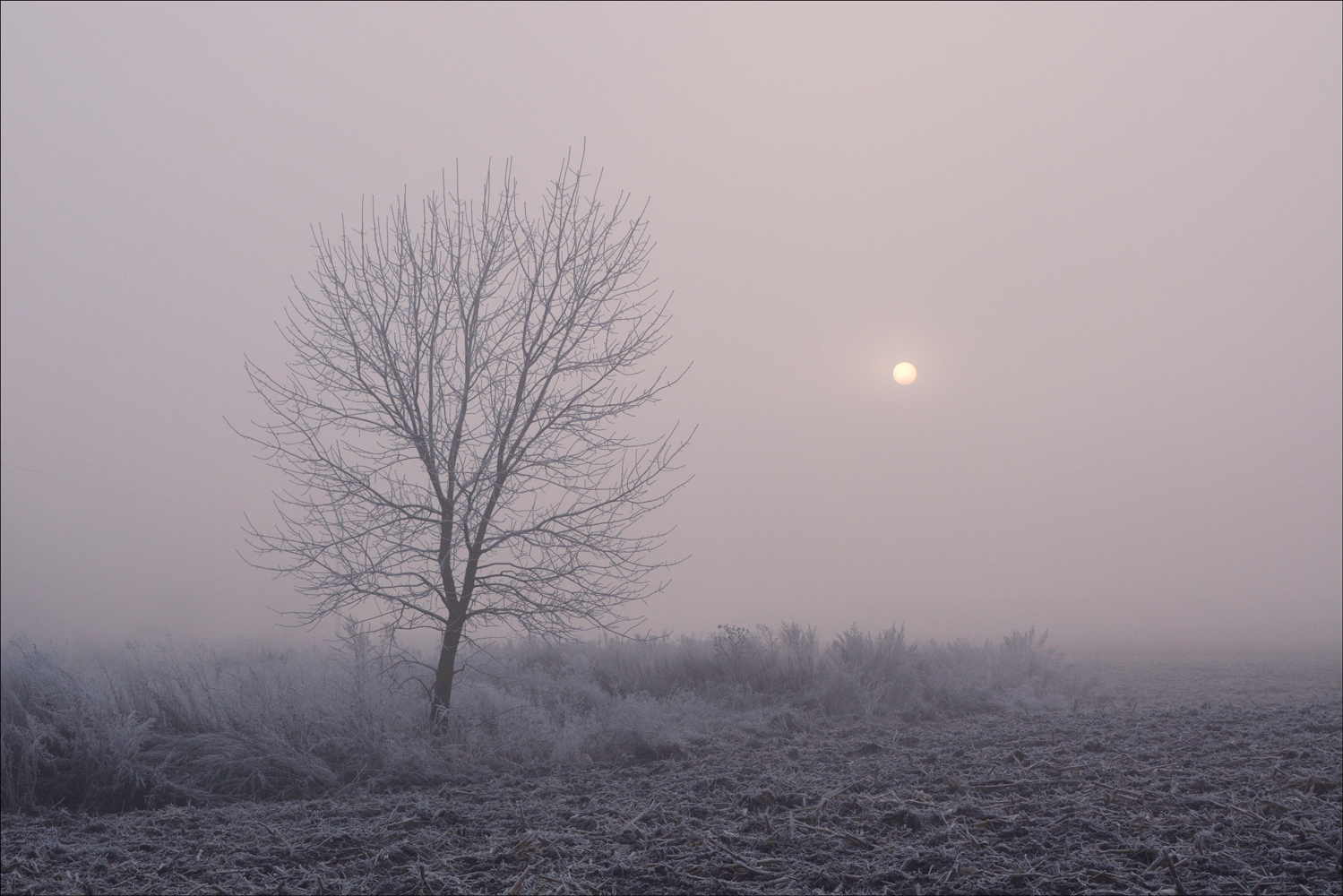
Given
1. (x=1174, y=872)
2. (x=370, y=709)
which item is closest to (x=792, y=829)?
(x=1174, y=872)

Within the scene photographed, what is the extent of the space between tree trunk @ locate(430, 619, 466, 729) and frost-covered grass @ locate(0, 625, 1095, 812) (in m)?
0.18

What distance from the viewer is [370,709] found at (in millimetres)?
7000

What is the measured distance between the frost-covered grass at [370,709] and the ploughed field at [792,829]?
1.84ft

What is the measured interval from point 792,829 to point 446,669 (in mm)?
4962

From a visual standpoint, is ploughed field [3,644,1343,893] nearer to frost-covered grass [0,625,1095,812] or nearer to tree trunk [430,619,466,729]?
frost-covered grass [0,625,1095,812]

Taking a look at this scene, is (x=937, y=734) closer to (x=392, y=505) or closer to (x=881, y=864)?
(x=881, y=864)

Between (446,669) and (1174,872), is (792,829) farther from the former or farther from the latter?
(446,669)

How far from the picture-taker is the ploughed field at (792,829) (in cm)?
295

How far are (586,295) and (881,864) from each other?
610 centimetres

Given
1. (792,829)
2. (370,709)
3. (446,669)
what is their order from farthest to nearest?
1. (446,669)
2. (370,709)
3. (792,829)

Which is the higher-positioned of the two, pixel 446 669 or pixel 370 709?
pixel 446 669

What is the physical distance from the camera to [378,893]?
295 centimetres

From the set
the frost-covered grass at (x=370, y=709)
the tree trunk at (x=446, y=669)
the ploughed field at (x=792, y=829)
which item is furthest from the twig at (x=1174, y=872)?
the tree trunk at (x=446, y=669)

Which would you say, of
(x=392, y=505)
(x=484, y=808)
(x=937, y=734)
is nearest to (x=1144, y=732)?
(x=937, y=734)
